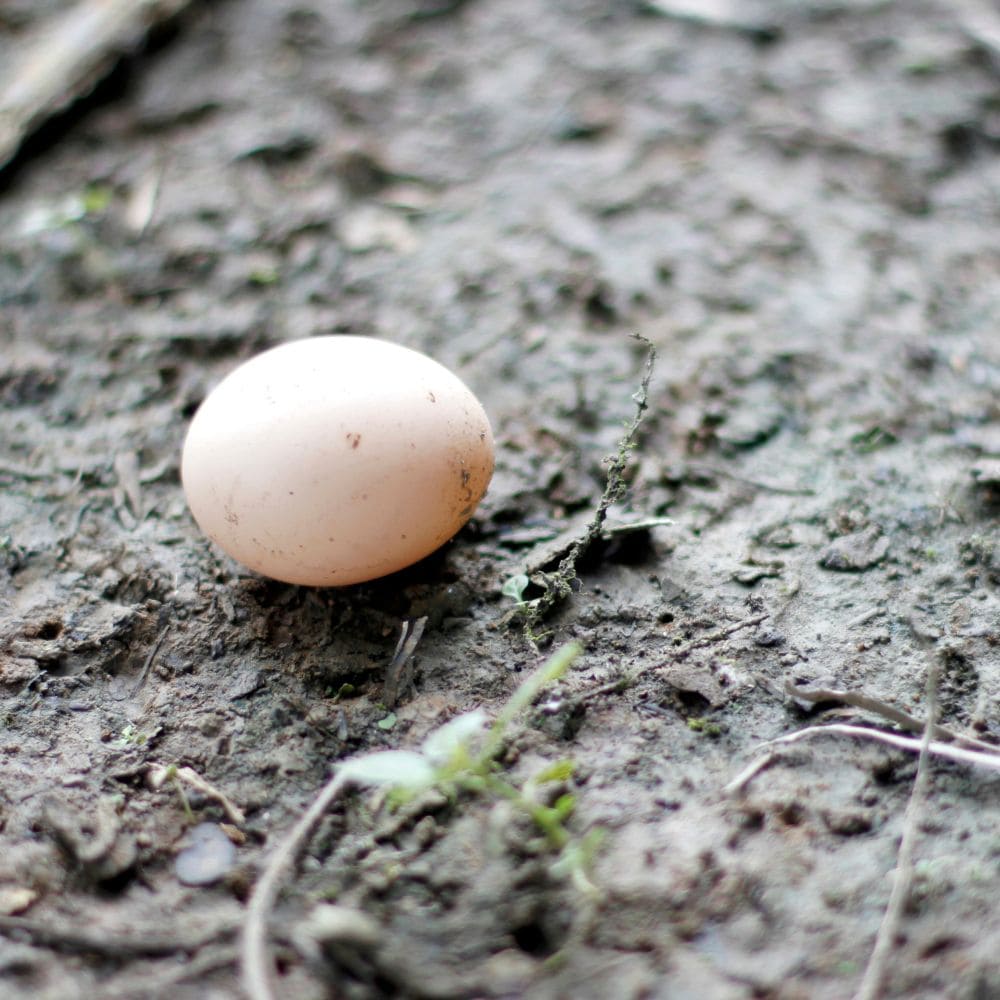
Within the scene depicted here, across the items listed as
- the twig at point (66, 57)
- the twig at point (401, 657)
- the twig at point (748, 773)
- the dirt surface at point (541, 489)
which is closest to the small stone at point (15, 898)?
the dirt surface at point (541, 489)

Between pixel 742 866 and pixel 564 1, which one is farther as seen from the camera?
pixel 564 1

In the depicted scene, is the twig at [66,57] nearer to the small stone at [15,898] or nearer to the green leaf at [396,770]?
the small stone at [15,898]

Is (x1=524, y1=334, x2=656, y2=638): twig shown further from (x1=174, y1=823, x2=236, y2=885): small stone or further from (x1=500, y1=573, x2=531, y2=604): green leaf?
(x1=174, y1=823, x2=236, y2=885): small stone

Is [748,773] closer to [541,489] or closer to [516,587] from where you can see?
[516,587]

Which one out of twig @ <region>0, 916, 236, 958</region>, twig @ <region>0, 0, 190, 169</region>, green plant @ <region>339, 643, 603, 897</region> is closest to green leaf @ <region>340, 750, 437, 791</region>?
green plant @ <region>339, 643, 603, 897</region>

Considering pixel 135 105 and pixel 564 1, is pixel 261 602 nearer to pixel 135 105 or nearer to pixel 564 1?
pixel 135 105

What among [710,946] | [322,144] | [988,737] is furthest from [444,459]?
[322,144]
